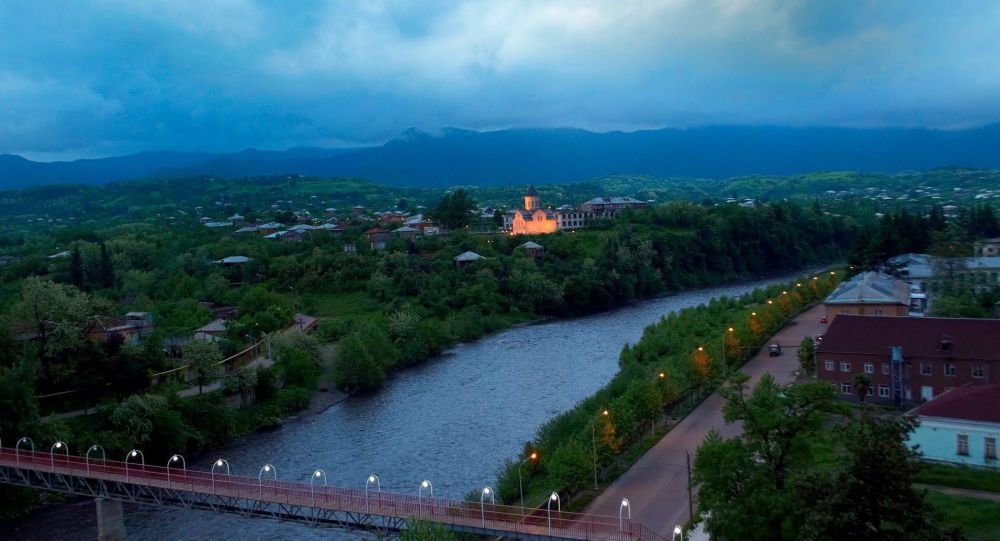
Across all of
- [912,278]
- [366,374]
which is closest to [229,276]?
[366,374]

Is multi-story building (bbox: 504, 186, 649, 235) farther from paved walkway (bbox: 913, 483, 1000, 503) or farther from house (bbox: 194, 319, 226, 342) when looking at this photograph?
paved walkway (bbox: 913, 483, 1000, 503)

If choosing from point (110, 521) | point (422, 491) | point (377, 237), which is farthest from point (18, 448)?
point (377, 237)

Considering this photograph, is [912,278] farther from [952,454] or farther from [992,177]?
[992,177]

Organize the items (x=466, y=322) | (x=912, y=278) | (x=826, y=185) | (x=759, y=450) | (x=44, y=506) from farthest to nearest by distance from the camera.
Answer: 1. (x=826, y=185)
2. (x=466, y=322)
3. (x=912, y=278)
4. (x=44, y=506)
5. (x=759, y=450)

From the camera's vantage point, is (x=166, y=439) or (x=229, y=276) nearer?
(x=166, y=439)

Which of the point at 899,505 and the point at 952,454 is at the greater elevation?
the point at 899,505

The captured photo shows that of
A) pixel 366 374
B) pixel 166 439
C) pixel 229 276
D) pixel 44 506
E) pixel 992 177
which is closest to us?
pixel 44 506

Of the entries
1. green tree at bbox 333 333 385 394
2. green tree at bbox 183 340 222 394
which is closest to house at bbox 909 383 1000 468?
green tree at bbox 333 333 385 394
